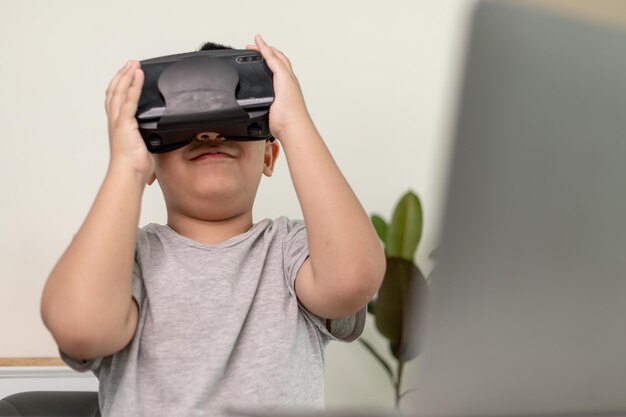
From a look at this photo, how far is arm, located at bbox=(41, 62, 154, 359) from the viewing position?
801 mm

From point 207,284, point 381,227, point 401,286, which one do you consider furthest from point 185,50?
point 207,284

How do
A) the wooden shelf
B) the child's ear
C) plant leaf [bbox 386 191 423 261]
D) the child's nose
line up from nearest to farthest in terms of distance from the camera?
the child's nose < the child's ear < the wooden shelf < plant leaf [bbox 386 191 423 261]

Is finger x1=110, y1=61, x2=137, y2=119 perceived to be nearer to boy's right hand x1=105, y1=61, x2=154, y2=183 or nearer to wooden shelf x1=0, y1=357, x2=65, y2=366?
boy's right hand x1=105, y1=61, x2=154, y2=183

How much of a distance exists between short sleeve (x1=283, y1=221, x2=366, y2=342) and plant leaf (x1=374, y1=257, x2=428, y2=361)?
2.99 feet

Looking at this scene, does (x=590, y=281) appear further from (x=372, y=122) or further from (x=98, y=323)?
(x=372, y=122)

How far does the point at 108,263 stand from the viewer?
817 mm

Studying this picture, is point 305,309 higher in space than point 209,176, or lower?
lower

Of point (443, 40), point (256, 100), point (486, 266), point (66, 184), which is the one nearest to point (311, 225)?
point (256, 100)

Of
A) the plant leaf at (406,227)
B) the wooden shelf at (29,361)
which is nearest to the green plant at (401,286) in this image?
the plant leaf at (406,227)

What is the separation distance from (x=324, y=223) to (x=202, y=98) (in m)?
0.20

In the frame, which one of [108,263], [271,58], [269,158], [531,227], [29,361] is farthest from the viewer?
[29,361]

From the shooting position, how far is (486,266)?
42 centimetres

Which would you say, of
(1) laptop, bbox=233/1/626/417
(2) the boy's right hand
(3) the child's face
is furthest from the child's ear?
(1) laptop, bbox=233/1/626/417

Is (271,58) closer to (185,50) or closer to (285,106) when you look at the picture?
(285,106)
